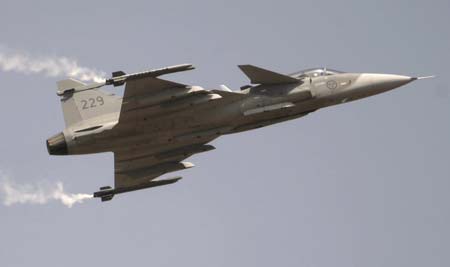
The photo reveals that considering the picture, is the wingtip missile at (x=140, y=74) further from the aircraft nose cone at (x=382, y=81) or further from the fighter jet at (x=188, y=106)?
the aircraft nose cone at (x=382, y=81)

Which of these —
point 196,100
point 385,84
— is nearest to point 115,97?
point 196,100

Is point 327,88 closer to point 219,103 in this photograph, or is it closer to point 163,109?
point 219,103

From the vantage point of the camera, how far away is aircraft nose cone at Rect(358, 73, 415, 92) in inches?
1381

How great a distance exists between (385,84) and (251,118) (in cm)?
568

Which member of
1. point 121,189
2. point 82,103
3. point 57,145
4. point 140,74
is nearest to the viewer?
point 140,74

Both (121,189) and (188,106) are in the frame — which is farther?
(121,189)

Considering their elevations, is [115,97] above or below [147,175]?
above

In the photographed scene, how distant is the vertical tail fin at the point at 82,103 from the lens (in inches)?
1367

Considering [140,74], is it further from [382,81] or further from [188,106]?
Result: [382,81]

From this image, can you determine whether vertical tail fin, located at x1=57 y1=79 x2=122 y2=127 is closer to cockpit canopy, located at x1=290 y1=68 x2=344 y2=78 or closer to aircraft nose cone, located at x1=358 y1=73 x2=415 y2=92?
cockpit canopy, located at x1=290 y1=68 x2=344 y2=78

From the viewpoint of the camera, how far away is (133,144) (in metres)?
35.2

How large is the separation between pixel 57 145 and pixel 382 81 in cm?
1315

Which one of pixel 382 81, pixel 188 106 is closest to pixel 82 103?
pixel 188 106

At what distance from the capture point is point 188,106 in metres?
33.8
